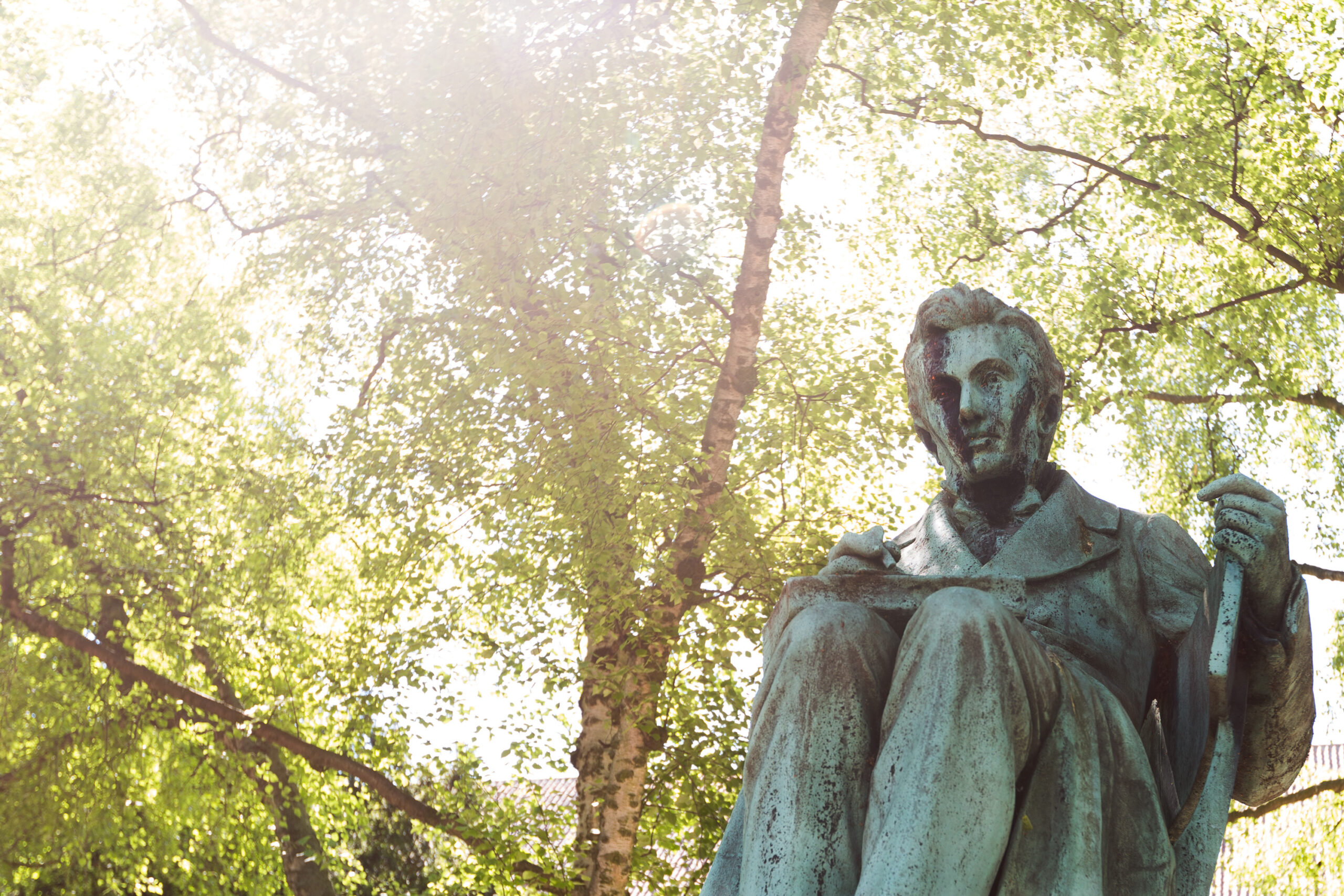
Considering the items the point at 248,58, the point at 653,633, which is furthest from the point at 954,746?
the point at 248,58

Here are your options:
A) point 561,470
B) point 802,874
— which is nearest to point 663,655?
point 561,470

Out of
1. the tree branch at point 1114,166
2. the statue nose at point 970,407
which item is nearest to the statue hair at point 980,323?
the statue nose at point 970,407

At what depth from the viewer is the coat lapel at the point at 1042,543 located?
295 centimetres

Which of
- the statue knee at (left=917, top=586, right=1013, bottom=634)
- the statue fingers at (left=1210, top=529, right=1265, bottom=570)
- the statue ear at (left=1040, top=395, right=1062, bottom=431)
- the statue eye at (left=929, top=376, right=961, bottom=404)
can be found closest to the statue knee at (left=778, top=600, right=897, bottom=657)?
the statue knee at (left=917, top=586, right=1013, bottom=634)

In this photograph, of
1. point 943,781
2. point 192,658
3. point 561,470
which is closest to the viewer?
point 943,781

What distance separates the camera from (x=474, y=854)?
962cm

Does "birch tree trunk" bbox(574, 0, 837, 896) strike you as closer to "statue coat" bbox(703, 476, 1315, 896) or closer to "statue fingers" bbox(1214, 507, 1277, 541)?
"statue coat" bbox(703, 476, 1315, 896)

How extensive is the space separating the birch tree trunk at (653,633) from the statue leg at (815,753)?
18.7ft

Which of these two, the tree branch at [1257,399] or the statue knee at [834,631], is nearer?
the statue knee at [834,631]

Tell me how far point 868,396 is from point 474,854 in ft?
14.1

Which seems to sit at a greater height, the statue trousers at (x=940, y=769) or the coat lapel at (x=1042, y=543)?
the coat lapel at (x=1042, y=543)

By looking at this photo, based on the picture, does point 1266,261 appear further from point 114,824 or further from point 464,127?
point 114,824

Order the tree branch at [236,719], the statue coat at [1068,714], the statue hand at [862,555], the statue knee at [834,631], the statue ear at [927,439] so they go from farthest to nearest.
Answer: the tree branch at [236,719] → the statue ear at [927,439] → the statue hand at [862,555] → the statue knee at [834,631] → the statue coat at [1068,714]

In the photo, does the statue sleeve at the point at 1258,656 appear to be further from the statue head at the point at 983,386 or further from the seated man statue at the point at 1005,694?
the statue head at the point at 983,386
